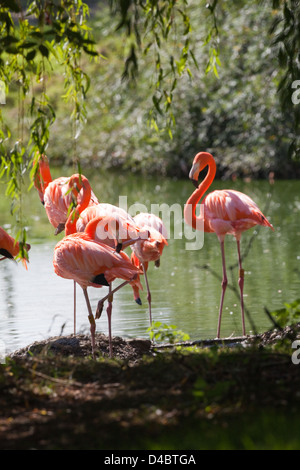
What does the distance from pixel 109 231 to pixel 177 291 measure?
244 cm

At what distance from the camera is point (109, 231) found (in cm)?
601

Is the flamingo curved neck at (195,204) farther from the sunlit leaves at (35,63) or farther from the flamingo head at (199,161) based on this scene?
the sunlit leaves at (35,63)

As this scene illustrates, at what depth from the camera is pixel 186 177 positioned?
2097cm

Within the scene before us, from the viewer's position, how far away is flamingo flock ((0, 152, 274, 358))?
5.50 metres

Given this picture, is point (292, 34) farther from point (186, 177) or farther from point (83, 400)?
point (186, 177)

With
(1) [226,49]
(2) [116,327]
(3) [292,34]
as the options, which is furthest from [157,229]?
(1) [226,49]

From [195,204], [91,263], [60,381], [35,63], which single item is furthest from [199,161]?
[60,381]

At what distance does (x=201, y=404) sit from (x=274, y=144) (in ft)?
49.1

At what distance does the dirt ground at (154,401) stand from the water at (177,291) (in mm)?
527

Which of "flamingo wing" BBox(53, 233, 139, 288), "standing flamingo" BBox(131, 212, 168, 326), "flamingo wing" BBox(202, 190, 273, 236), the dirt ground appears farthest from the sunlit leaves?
"flamingo wing" BBox(202, 190, 273, 236)

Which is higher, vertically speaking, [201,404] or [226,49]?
[226,49]

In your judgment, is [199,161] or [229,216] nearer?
[229,216]

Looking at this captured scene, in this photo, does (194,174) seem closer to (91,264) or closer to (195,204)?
(195,204)

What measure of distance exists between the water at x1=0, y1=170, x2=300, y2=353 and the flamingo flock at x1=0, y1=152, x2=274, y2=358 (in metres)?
0.29
